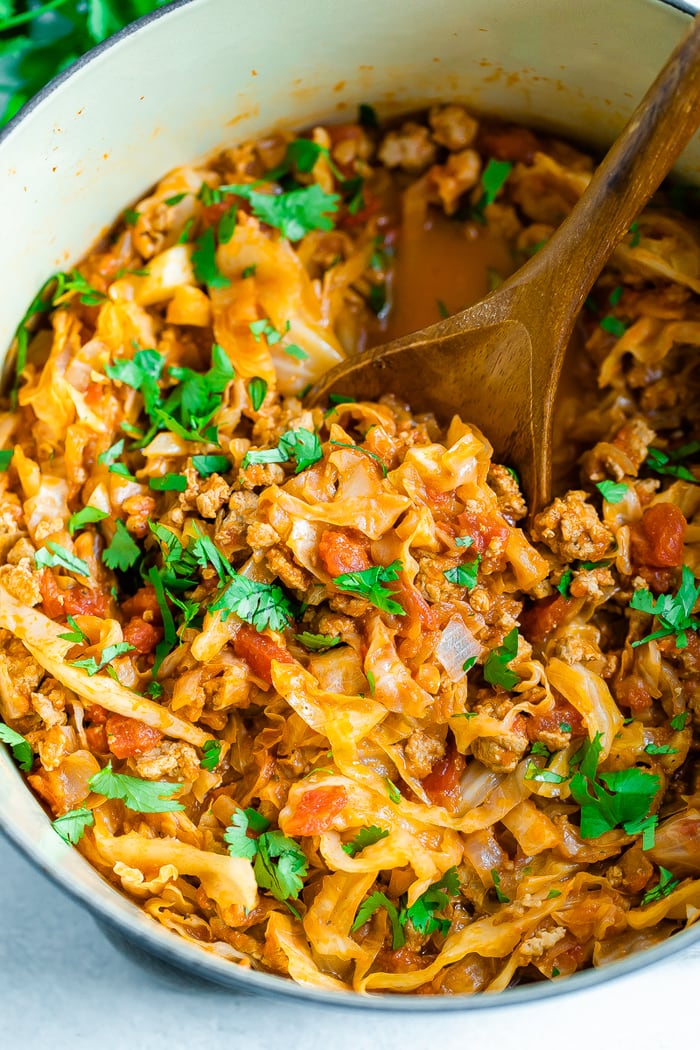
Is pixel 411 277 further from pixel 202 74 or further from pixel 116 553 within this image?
pixel 116 553

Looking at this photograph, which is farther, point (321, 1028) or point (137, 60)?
point (321, 1028)

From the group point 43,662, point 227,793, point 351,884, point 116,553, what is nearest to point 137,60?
point 116,553

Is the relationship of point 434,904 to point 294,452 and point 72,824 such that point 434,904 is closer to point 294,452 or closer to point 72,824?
point 72,824

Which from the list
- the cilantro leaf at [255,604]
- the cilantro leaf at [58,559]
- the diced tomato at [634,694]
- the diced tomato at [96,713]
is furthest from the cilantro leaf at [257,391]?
the diced tomato at [634,694]

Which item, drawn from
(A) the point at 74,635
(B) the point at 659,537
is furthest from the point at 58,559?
(B) the point at 659,537

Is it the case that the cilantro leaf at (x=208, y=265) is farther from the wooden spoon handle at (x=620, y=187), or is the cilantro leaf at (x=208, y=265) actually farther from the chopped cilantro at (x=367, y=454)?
the wooden spoon handle at (x=620, y=187)

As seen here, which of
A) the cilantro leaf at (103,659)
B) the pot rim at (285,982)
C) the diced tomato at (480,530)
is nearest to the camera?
the pot rim at (285,982)
